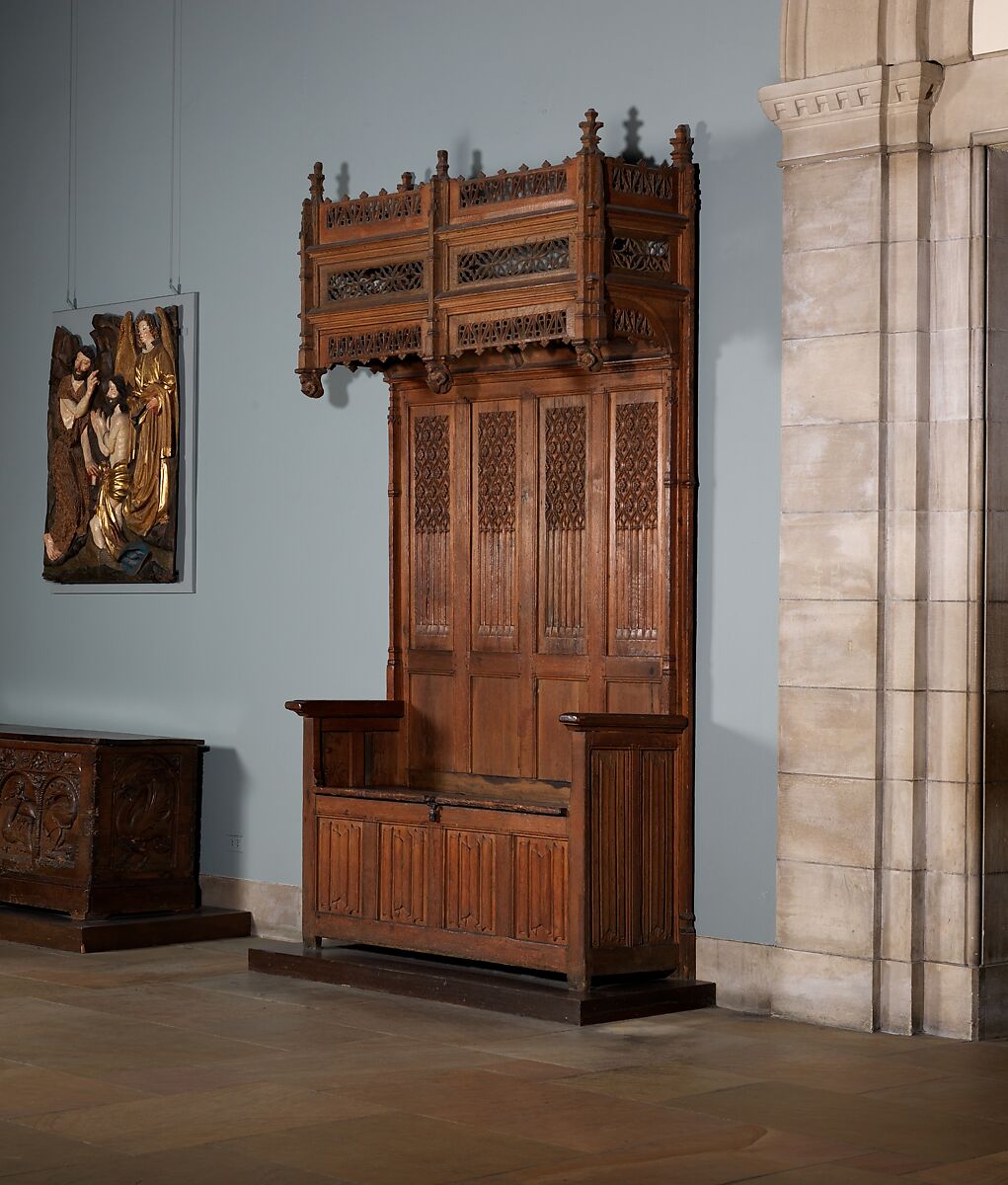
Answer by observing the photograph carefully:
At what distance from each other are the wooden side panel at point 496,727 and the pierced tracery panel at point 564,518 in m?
0.37

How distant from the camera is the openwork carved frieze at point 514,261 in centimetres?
769

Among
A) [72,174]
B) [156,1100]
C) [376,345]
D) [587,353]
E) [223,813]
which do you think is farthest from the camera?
[72,174]

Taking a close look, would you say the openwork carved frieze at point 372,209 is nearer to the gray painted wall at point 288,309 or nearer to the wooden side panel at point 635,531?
the gray painted wall at point 288,309

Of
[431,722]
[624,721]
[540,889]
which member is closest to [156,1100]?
[540,889]

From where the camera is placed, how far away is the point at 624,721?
758cm

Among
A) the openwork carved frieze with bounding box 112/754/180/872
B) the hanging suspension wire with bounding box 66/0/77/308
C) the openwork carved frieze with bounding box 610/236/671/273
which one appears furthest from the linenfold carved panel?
the hanging suspension wire with bounding box 66/0/77/308

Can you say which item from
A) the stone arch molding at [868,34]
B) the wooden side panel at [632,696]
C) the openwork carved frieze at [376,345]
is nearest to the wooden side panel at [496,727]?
the wooden side panel at [632,696]

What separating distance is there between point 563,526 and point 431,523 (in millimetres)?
786

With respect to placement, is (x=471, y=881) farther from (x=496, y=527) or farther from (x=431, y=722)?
(x=496, y=527)

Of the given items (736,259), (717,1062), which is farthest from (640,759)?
(736,259)

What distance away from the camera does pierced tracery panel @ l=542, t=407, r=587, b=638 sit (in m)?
8.29

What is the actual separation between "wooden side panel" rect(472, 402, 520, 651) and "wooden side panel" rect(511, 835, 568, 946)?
46.6 inches

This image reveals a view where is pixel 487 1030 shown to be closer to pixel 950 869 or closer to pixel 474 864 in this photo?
pixel 474 864

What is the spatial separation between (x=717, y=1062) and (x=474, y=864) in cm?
162
